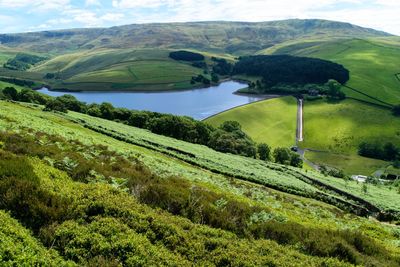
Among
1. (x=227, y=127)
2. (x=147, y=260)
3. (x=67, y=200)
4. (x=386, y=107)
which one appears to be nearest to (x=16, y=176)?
(x=67, y=200)

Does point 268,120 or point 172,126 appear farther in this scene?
point 268,120

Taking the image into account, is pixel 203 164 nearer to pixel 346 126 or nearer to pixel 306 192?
pixel 306 192

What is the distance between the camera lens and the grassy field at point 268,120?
136m

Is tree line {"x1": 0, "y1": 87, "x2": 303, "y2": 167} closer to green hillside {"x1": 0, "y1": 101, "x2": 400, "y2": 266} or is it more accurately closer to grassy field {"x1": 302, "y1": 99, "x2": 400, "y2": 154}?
grassy field {"x1": 302, "y1": 99, "x2": 400, "y2": 154}

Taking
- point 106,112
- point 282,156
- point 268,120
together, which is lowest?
point 268,120

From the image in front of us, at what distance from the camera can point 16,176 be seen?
1443 centimetres

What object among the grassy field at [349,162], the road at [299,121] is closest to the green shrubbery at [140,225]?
the grassy field at [349,162]

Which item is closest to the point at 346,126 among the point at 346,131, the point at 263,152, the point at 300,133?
the point at 346,131

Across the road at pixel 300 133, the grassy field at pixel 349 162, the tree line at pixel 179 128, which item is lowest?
the grassy field at pixel 349 162

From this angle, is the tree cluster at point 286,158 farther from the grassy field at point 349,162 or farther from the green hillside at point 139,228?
the green hillside at point 139,228

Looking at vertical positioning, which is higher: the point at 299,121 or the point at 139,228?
the point at 139,228

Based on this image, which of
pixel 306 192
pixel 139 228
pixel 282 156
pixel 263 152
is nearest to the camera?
pixel 139 228

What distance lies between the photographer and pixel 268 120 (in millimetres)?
149625

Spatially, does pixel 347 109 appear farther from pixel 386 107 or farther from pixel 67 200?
pixel 67 200
